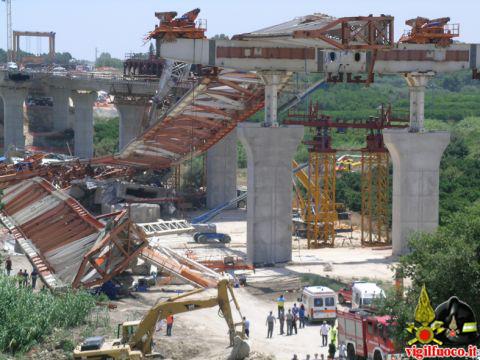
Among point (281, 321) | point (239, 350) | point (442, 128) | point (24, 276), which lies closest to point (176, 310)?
point (239, 350)

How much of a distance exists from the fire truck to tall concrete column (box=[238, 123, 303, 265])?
62.5ft

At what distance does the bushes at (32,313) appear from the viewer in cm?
3991

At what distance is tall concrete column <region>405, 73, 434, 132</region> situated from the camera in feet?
187

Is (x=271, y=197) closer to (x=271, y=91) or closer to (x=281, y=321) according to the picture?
(x=271, y=91)

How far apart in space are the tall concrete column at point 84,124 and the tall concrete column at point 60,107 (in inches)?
216

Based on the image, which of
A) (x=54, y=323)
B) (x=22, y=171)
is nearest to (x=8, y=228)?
(x=22, y=171)

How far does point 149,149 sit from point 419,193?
952 inches

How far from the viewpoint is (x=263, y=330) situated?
4375 cm

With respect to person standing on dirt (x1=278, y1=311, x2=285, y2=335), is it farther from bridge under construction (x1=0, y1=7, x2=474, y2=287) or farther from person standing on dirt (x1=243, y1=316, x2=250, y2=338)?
bridge under construction (x1=0, y1=7, x2=474, y2=287)

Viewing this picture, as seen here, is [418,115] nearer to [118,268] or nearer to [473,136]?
[118,268]

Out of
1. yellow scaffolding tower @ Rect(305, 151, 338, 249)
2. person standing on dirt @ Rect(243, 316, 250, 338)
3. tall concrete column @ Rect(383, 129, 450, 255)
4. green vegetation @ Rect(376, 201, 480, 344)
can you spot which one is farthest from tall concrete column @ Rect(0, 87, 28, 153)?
green vegetation @ Rect(376, 201, 480, 344)

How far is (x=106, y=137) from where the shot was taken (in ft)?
416

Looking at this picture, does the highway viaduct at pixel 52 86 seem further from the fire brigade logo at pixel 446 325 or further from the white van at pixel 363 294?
the fire brigade logo at pixel 446 325

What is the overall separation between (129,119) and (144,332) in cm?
5510
